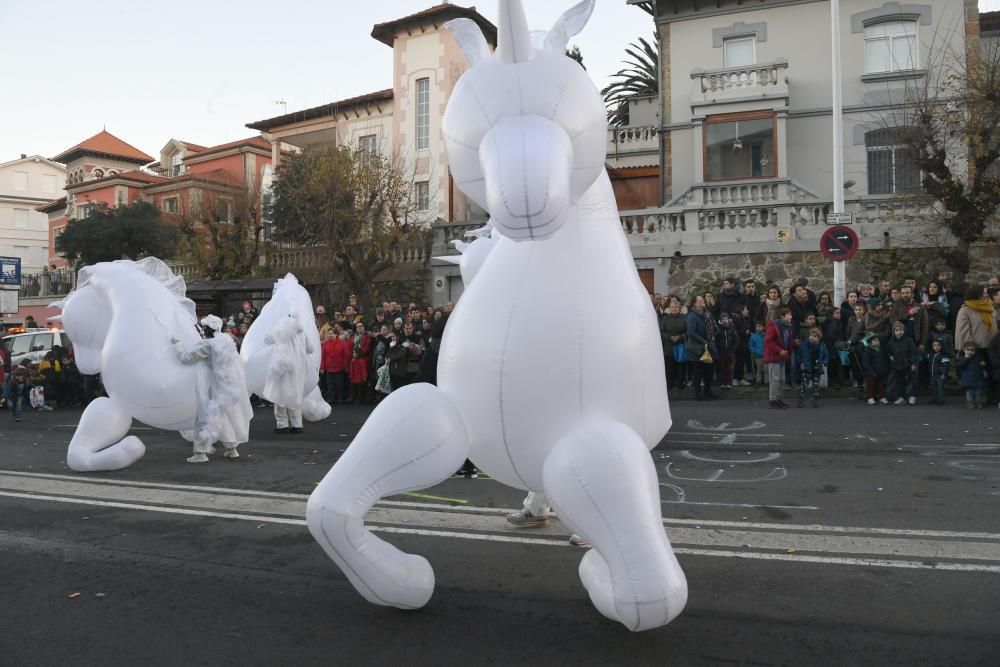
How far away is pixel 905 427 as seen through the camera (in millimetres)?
8492

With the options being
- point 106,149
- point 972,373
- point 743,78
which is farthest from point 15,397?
point 106,149

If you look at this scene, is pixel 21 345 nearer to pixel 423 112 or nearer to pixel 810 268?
pixel 423 112

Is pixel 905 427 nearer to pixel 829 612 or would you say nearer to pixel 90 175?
pixel 829 612

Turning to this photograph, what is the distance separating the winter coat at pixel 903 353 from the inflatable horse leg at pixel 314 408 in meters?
8.19

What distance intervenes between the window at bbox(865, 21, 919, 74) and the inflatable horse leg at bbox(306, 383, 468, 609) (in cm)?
2067

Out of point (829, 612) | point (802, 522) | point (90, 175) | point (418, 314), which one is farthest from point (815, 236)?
Answer: point (90, 175)

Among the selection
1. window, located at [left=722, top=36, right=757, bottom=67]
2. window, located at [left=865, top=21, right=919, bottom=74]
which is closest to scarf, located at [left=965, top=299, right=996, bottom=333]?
window, located at [left=865, top=21, right=919, bottom=74]

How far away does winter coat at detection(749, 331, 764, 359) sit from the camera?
11570 mm

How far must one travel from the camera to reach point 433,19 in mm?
26016

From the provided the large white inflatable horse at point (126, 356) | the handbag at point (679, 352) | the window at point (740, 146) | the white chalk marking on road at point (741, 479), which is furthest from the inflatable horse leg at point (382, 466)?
the window at point (740, 146)

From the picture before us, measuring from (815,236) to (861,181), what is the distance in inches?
164

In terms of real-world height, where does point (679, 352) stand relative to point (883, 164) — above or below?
below

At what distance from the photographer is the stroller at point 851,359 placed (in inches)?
428

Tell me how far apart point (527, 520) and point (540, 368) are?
Result: 240 centimetres
